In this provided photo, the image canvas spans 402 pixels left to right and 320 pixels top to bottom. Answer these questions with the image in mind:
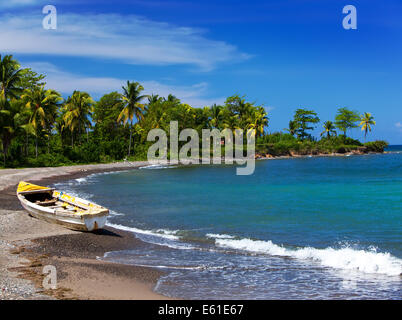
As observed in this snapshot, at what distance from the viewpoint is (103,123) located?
65.9 m

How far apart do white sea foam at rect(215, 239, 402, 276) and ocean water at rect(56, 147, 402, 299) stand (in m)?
0.03

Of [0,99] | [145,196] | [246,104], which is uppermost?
[246,104]

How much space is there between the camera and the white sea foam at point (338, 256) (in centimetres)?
1029

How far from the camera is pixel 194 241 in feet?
45.0

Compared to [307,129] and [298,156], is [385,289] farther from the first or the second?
[307,129]

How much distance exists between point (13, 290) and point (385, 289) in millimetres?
7944

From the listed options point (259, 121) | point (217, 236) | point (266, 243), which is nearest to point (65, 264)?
point (217, 236)

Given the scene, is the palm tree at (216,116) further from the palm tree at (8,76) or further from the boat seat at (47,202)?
the boat seat at (47,202)

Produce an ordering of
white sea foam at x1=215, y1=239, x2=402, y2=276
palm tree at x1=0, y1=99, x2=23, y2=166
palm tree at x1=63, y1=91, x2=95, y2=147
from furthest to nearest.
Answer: palm tree at x1=63, y1=91, x2=95, y2=147 < palm tree at x1=0, y1=99, x2=23, y2=166 < white sea foam at x1=215, y1=239, x2=402, y2=276

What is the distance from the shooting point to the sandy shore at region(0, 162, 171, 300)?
300 inches

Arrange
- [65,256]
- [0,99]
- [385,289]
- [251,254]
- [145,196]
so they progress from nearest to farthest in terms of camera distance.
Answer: [385,289], [65,256], [251,254], [145,196], [0,99]

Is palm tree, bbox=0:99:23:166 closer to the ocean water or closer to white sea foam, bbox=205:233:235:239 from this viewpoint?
the ocean water

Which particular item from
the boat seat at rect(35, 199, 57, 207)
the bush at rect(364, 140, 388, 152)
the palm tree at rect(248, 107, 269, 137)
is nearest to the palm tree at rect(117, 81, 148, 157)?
the palm tree at rect(248, 107, 269, 137)
